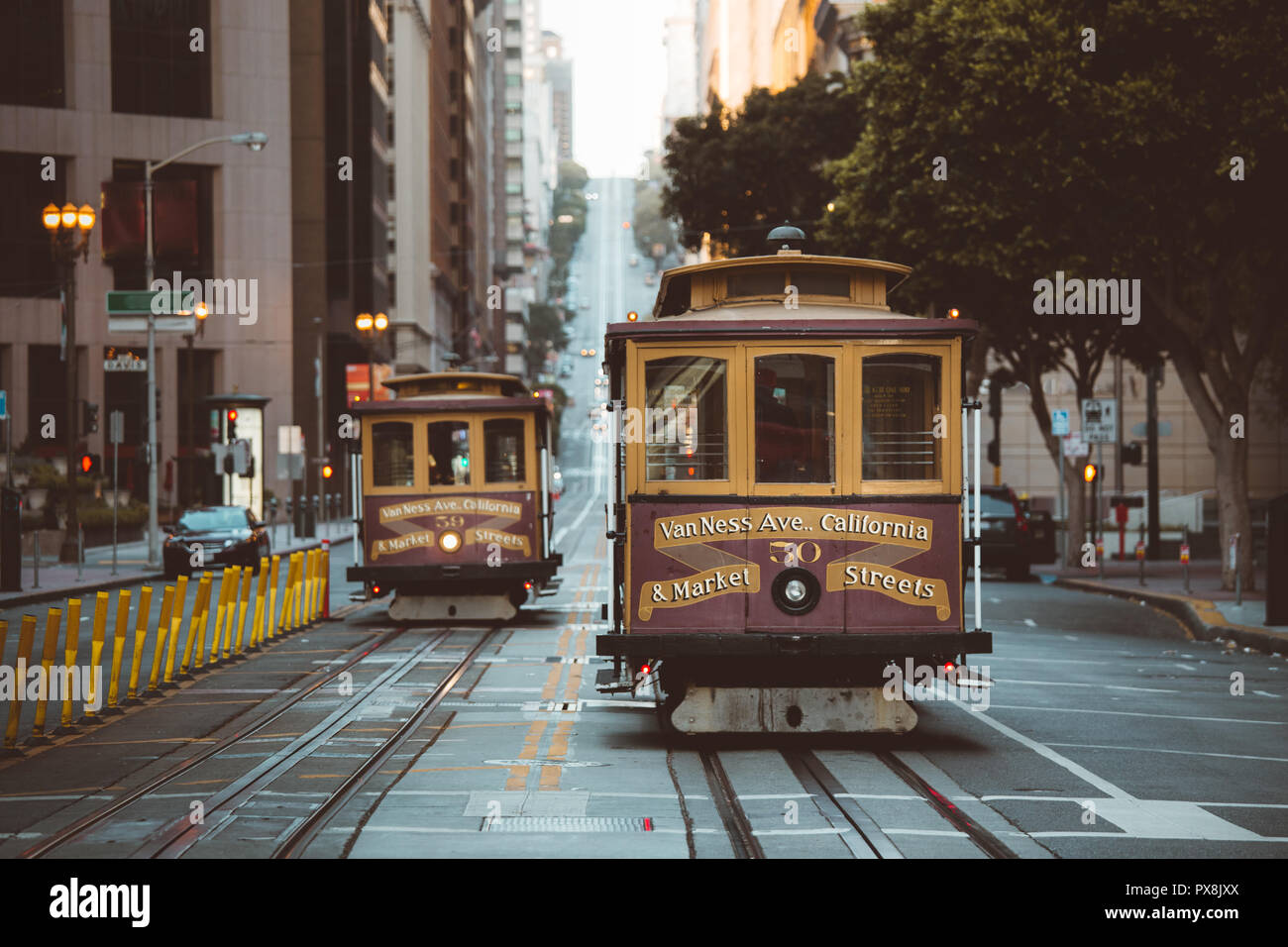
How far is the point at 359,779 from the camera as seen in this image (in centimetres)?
1116

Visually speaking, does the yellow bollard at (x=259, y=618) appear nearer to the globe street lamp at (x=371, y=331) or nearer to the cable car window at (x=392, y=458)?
the cable car window at (x=392, y=458)

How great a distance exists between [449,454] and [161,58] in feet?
166

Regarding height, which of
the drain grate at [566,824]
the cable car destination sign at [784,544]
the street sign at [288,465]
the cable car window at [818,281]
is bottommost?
the drain grate at [566,824]

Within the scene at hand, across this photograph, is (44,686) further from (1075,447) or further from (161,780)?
(1075,447)

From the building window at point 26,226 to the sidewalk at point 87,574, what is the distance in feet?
→ 64.5

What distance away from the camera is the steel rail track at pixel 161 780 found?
915 cm

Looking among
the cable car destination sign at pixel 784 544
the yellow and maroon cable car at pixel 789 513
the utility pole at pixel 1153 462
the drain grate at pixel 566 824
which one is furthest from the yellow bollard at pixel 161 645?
the utility pole at pixel 1153 462

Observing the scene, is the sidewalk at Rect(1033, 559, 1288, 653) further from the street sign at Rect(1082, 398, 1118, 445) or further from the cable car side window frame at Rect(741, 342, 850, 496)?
the cable car side window frame at Rect(741, 342, 850, 496)

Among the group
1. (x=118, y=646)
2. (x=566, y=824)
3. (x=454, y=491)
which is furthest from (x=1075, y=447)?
(x=566, y=824)

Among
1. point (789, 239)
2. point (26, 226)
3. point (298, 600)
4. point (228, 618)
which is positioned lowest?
point (298, 600)

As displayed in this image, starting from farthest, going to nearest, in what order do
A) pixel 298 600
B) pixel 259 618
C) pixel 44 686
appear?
pixel 298 600 → pixel 259 618 → pixel 44 686

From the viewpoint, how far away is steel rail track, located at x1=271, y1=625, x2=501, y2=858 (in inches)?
353

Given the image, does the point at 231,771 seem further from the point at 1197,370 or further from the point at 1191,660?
the point at 1197,370
